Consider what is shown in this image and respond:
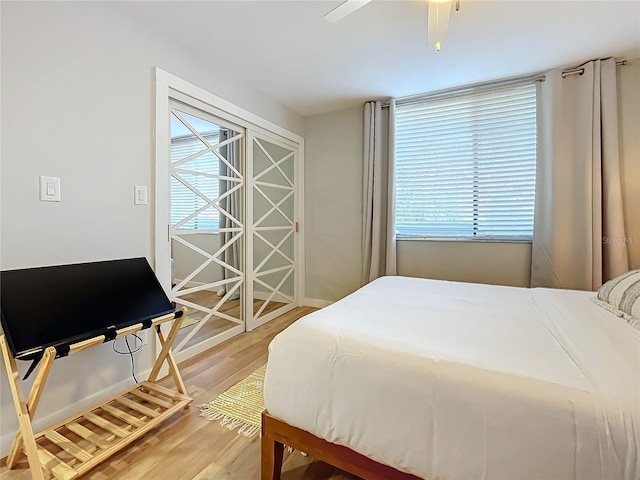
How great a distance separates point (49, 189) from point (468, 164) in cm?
326

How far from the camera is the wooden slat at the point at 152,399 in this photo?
1692mm

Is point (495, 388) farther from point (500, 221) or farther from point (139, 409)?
point (500, 221)

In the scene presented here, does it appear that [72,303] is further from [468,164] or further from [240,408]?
[468,164]

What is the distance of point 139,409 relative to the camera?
1623 millimetres

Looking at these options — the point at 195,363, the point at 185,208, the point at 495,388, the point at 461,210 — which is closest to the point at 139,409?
the point at 195,363

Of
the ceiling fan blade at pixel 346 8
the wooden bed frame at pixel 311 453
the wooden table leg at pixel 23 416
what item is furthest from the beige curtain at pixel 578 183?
the wooden table leg at pixel 23 416

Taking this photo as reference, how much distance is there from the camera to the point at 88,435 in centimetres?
144

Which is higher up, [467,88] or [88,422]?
[467,88]

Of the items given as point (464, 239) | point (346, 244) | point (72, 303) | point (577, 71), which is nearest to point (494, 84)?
point (577, 71)

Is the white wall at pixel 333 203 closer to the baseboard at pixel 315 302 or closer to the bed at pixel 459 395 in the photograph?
the baseboard at pixel 315 302

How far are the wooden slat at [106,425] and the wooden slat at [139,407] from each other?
12 cm

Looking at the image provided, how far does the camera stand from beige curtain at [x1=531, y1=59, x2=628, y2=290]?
2434mm

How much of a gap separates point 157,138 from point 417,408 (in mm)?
2183

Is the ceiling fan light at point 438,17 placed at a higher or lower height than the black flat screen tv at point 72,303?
higher
